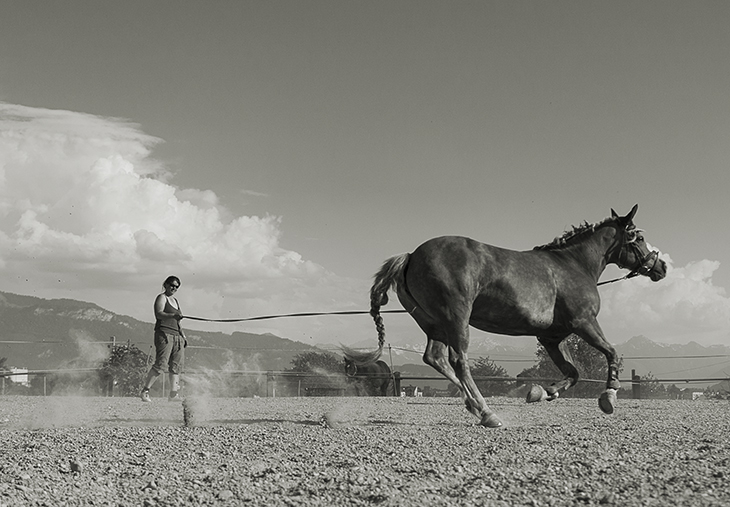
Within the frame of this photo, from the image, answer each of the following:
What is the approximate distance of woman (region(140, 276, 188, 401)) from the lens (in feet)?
31.6

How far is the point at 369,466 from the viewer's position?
459cm

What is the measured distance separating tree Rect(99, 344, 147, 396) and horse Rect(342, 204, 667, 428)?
528 inches

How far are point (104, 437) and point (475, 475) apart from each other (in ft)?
11.7

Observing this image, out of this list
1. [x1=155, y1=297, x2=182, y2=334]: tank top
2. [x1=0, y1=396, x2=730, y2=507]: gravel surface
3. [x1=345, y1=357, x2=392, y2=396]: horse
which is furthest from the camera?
[x1=345, y1=357, x2=392, y2=396]: horse

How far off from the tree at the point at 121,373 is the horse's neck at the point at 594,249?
13.9m

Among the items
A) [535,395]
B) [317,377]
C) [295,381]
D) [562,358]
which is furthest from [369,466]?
[317,377]

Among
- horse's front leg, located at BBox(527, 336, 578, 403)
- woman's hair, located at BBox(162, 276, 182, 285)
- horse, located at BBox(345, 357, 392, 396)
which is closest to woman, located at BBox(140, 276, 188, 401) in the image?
woman's hair, located at BBox(162, 276, 182, 285)

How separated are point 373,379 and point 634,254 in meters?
13.5

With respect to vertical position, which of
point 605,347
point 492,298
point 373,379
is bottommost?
point 373,379

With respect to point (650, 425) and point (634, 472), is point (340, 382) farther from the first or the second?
point (634, 472)

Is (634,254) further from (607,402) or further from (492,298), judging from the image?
(492,298)

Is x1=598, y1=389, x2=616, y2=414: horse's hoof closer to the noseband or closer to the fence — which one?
the noseband

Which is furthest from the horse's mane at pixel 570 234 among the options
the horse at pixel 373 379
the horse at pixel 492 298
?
the horse at pixel 373 379

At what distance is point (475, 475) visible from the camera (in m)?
4.24
